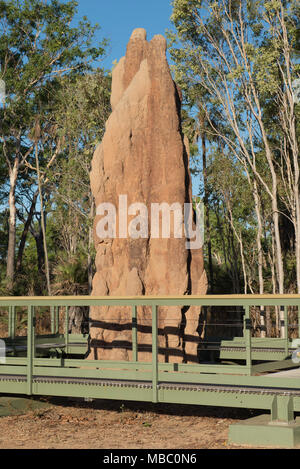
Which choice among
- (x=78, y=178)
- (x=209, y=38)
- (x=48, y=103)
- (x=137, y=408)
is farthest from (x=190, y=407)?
(x=48, y=103)

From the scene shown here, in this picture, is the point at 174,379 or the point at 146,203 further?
the point at 146,203

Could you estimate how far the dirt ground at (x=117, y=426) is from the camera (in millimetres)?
8688

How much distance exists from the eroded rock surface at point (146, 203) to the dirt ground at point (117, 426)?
972 millimetres

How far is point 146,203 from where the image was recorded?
12.2 metres

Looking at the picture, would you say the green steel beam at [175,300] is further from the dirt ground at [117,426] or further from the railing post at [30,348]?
the dirt ground at [117,426]

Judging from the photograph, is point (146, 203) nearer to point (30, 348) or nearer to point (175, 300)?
point (175, 300)

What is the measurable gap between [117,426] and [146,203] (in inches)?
164

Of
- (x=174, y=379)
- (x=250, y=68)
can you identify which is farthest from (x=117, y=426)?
(x=250, y=68)

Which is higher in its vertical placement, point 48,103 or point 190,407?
point 48,103

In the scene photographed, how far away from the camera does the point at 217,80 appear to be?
998 inches

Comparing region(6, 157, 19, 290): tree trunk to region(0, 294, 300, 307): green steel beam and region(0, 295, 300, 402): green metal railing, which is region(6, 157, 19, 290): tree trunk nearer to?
region(0, 295, 300, 402): green metal railing
